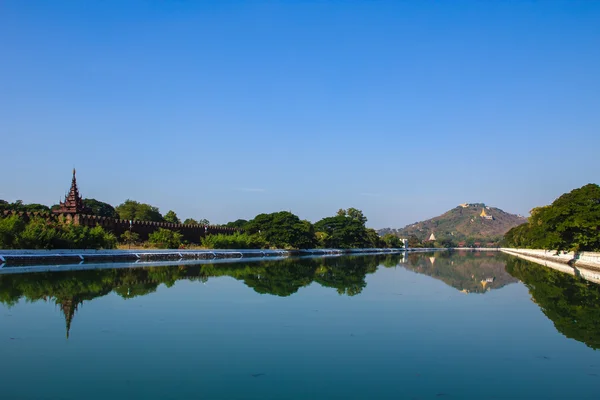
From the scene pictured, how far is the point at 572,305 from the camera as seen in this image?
15297 mm

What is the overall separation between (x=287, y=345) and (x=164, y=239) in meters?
31.6

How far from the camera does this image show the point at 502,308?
14289 millimetres

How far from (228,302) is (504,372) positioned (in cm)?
800

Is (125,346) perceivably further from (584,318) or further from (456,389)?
(584,318)

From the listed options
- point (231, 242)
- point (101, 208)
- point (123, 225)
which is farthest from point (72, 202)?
point (101, 208)

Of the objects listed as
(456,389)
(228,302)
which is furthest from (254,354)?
(228,302)

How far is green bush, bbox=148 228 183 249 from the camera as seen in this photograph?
38441 mm

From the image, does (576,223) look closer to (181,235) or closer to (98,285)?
(181,235)

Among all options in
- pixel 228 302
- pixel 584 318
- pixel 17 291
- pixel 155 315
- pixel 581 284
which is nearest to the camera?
pixel 155 315

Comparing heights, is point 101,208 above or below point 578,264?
above

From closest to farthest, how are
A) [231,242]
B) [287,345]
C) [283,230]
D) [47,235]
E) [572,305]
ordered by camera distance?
[287,345]
[572,305]
[47,235]
[231,242]
[283,230]

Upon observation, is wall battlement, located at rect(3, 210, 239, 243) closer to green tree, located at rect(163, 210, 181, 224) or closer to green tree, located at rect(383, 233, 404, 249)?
green tree, located at rect(163, 210, 181, 224)

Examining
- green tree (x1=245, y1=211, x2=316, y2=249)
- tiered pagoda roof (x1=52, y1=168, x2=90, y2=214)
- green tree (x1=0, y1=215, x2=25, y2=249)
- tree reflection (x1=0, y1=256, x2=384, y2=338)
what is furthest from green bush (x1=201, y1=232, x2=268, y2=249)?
tree reflection (x1=0, y1=256, x2=384, y2=338)

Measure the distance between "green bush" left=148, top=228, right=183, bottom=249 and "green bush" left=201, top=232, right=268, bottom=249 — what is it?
362cm
